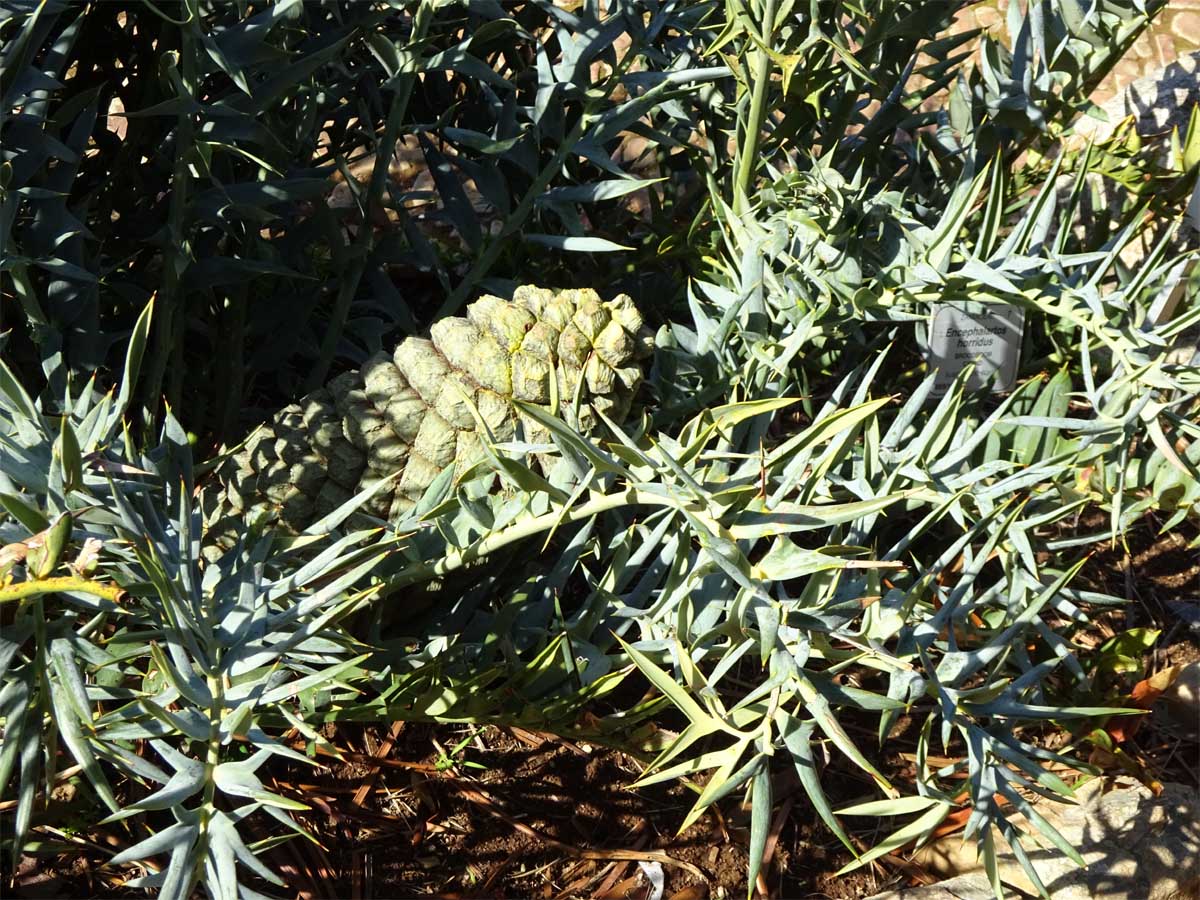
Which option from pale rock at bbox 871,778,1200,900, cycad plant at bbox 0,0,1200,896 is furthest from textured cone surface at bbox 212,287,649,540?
pale rock at bbox 871,778,1200,900

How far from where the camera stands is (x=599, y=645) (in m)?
0.99

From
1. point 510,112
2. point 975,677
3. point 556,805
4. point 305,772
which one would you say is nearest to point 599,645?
point 556,805

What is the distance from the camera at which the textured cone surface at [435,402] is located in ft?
2.91

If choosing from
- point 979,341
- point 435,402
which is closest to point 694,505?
point 435,402

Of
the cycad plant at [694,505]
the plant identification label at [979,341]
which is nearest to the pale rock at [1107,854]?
the cycad plant at [694,505]

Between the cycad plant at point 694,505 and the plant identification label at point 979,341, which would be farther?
the plant identification label at point 979,341

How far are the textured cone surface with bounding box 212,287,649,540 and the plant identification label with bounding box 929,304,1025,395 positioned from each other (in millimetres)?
455

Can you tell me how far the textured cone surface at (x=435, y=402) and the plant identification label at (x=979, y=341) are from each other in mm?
455

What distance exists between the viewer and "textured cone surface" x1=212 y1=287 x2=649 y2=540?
2.91 feet

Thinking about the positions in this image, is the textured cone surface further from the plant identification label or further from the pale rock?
the pale rock

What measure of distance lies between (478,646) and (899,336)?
33.9 inches

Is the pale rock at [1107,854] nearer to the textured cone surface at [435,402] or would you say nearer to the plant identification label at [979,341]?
the plant identification label at [979,341]

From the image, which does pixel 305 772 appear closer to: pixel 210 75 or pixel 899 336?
pixel 210 75

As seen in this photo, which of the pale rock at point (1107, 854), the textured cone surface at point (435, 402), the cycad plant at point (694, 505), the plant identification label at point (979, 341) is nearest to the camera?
the cycad plant at point (694, 505)
